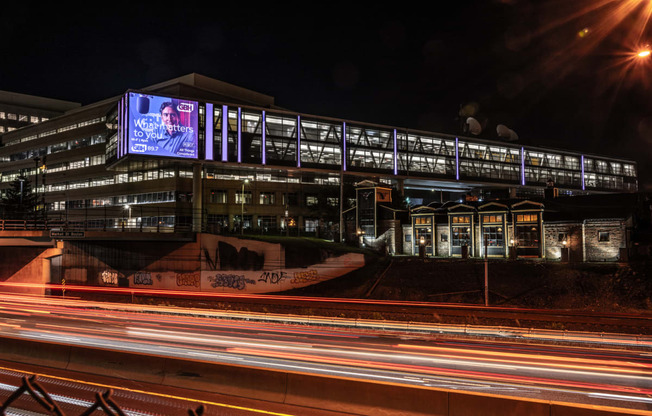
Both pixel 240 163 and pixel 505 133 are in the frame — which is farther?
pixel 505 133

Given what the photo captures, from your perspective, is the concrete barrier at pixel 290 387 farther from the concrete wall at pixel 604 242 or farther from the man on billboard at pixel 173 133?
the man on billboard at pixel 173 133

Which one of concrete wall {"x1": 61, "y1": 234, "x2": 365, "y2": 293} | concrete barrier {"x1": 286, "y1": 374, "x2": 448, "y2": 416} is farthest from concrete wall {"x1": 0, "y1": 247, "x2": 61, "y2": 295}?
concrete barrier {"x1": 286, "y1": 374, "x2": 448, "y2": 416}

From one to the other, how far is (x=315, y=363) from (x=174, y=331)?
801 centimetres

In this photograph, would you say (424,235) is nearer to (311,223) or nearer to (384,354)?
(311,223)

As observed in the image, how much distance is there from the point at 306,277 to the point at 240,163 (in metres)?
21.0

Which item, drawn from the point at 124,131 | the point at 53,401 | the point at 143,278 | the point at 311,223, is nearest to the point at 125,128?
the point at 124,131

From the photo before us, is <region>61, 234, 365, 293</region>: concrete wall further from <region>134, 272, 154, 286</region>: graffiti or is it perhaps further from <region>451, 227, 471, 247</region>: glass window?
<region>451, 227, 471, 247</region>: glass window

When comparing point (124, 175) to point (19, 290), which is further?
point (124, 175)

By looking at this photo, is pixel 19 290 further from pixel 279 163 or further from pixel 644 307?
pixel 644 307

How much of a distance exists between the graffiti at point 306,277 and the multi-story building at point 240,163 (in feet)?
32.6

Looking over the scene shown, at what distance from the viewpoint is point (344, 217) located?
59.3 metres

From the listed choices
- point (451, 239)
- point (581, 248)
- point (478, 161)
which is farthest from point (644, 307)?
point (478, 161)

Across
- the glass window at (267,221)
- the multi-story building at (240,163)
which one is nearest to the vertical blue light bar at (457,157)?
the multi-story building at (240,163)

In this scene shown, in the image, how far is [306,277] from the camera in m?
42.8
